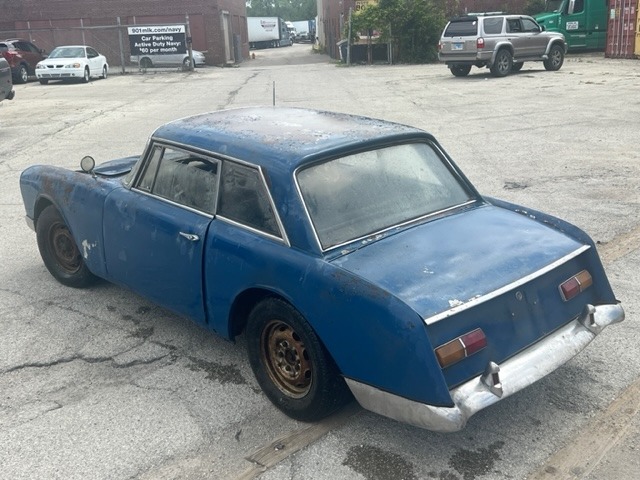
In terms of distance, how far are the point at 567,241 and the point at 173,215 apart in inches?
90.5

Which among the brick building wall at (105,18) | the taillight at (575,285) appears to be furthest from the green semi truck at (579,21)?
the taillight at (575,285)

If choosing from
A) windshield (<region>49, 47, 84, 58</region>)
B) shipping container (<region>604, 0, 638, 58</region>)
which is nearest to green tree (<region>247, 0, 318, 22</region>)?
windshield (<region>49, 47, 84, 58</region>)

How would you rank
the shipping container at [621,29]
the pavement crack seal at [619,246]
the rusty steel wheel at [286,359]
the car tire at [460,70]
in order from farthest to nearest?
the shipping container at [621,29] → the car tire at [460,70] → the pavement crack seal at [619,246] → the rusty steel wheel at [286,359]

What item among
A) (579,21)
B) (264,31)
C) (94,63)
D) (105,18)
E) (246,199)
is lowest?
(246,199)

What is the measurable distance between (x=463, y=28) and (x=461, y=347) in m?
21.6

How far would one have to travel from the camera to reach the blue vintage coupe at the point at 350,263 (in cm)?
326

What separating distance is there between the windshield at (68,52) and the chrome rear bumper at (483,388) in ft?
94.7

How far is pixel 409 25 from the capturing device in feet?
111

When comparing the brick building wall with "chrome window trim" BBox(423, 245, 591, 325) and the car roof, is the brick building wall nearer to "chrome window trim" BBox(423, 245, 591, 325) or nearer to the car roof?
the car roof

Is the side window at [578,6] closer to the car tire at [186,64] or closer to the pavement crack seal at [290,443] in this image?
the car tire at [186,64]

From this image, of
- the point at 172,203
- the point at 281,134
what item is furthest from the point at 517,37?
the point at 172,203

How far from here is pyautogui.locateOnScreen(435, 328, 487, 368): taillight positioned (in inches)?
125

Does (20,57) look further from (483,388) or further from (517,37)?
(483,388)

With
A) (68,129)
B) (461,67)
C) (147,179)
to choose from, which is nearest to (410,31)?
(461,67)
